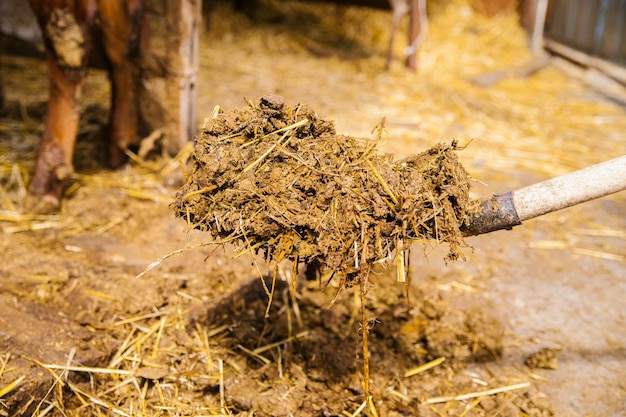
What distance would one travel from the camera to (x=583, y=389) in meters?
2.59

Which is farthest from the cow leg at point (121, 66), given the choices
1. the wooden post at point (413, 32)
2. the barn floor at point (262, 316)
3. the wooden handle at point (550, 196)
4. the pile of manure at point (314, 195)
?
the wooden post at point (413, 32)

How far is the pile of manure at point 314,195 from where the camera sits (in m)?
2.00

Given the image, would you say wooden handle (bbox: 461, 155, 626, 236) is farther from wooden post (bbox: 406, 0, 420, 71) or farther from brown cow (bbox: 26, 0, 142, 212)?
wooden post (bbox: 406, 0, 420, 71)

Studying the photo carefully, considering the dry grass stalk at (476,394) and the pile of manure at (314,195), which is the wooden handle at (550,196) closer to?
the pile of manure at (314,195)

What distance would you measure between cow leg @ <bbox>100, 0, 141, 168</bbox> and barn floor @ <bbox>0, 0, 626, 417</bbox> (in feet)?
0.71

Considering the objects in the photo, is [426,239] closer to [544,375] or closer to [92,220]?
[544,375]

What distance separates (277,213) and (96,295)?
4.16 feet

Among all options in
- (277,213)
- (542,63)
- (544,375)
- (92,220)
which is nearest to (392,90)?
(542,63)

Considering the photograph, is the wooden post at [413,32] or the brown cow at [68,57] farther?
the wooden post at [413,32]

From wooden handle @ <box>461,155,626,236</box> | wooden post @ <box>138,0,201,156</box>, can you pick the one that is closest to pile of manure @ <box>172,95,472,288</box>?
wooden handle @ <box>461,155,626,236</box>

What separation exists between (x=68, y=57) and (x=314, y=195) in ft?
7.20

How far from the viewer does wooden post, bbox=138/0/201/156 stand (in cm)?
388

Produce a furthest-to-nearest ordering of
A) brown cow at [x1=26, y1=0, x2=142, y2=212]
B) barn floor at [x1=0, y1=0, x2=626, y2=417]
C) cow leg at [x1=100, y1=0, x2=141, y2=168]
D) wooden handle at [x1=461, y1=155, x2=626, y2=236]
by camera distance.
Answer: cow leg at [x1=100, y1=0, x2=141, y2=168], brown cow at [x1=26, y1=0, x2=142, y2=212], barn floor at [x1=0, y1=0, x2=626, y2=417], wooden handle at [x1=461, y1=155, x2=626, y2=236]

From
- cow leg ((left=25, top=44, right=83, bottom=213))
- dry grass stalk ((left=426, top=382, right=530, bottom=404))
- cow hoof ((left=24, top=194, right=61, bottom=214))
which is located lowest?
dry grass stalk ((left=426, top=382, right=530, bottom=404))
